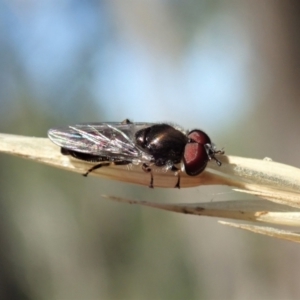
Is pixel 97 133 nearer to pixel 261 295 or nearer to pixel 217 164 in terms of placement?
pixel 217 164

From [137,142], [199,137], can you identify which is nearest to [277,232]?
[199,137]

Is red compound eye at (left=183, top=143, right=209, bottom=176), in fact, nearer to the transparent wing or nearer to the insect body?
the insect body

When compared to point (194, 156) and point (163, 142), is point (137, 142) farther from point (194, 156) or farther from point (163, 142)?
point (194, 156)

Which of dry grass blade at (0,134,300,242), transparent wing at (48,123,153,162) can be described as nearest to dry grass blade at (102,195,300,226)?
dry grass blade at (0,134,300,242)

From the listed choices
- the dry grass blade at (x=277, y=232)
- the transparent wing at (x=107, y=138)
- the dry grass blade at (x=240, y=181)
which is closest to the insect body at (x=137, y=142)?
the transparent wing at (x=107, y=138)

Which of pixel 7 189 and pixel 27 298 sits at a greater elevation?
pixel 7 189

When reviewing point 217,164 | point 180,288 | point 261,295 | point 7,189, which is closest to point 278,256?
point 261,295
